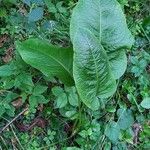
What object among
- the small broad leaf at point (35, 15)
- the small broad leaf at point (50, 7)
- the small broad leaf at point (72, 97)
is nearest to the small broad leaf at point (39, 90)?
the small broad leaf at point (72, 97)

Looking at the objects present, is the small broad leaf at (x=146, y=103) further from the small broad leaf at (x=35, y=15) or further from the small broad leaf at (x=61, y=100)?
the small broad leaf at (x=35, y=15)

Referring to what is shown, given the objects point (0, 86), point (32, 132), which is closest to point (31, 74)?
point (0, 86)

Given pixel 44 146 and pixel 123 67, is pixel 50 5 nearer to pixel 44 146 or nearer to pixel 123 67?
pixel 123 67

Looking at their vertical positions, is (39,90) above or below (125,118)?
above

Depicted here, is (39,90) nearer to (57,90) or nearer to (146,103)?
(57,90)

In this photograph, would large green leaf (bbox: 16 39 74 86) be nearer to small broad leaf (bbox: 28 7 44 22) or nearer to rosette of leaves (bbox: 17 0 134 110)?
rosette of leaves (bbox: 17 0 134 110)

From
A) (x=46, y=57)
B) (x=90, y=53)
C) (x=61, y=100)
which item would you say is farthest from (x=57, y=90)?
(x=90, y=53)

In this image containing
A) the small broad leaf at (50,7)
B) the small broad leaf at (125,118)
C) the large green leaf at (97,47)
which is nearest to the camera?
the large green leaf at (97,47)
